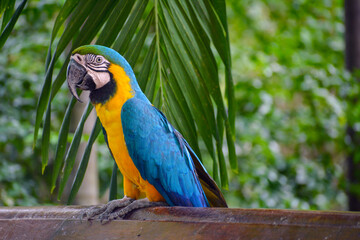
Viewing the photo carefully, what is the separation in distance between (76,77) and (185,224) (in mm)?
448

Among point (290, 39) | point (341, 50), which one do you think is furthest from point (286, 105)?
point (290, 39)

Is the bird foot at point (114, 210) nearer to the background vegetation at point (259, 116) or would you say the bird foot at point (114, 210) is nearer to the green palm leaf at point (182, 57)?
the green palm leaf at point (182, 57)

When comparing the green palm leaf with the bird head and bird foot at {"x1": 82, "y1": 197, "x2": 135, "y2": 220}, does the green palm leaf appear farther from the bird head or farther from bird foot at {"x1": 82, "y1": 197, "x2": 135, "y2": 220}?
bird foot at {"x1": 82, "y1": 197, "x2": 135, "y2": 220}

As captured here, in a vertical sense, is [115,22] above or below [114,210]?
above

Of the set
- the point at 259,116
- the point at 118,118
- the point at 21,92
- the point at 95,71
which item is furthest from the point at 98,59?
the point at 259,116

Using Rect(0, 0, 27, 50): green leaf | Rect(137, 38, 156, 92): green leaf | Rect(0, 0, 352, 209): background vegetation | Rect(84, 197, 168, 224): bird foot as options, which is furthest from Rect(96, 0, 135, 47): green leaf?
Rect(0, 0, 352, 209): background vegetation

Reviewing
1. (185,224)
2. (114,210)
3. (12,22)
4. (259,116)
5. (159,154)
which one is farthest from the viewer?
(259,116)

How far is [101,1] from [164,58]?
0.23 m

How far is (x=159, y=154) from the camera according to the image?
3.14 feet

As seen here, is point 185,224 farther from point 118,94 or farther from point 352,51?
point 352,51

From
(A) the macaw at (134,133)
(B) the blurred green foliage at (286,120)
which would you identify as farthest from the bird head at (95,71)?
(B) the blurred green foliage at (286,120)

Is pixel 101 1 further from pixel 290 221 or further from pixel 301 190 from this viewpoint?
pixel 301 190

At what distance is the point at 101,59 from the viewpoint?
37.1 inches

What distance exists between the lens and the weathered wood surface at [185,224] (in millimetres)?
557
